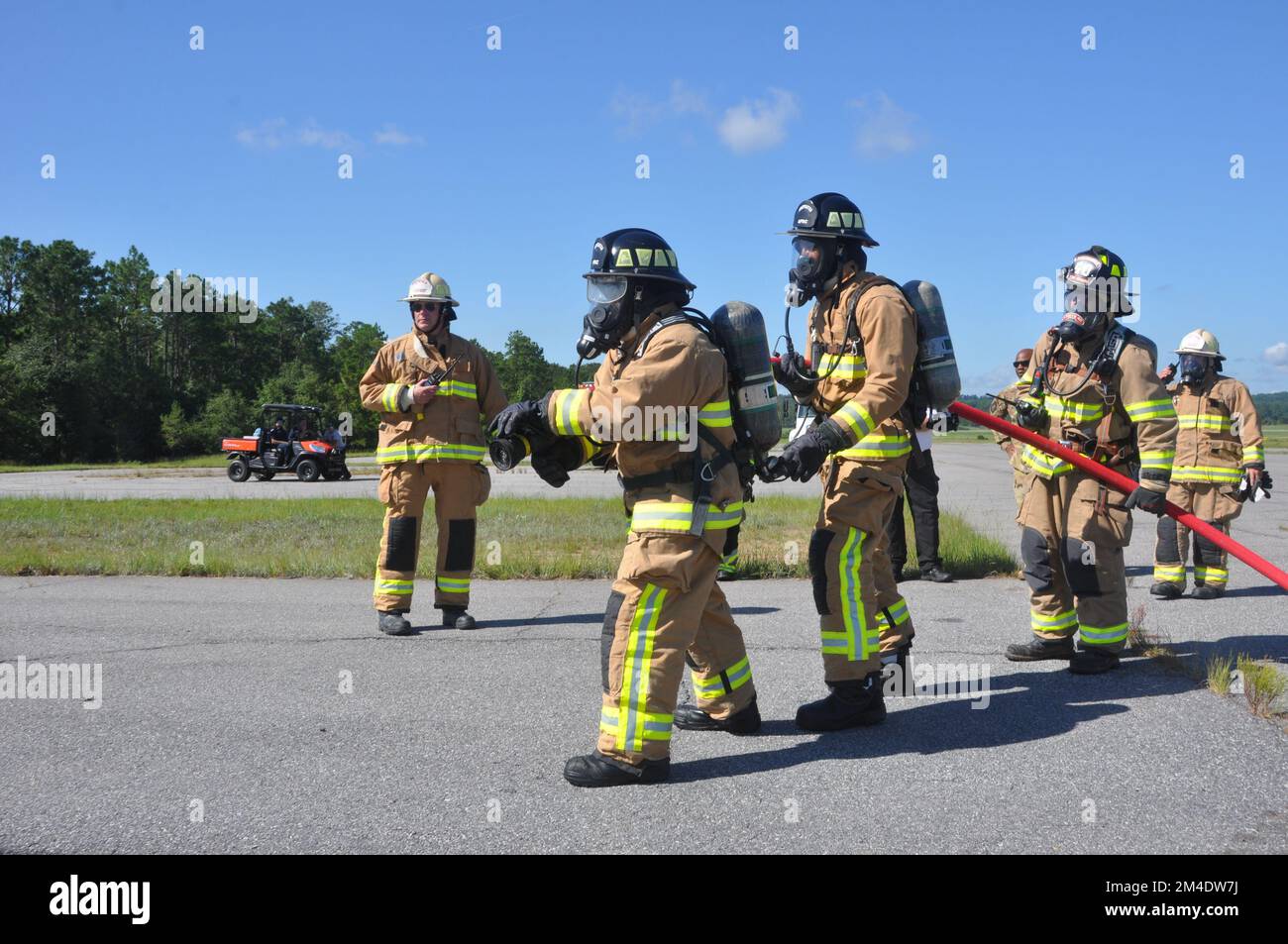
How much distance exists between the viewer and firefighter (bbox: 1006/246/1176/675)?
5.46 meters

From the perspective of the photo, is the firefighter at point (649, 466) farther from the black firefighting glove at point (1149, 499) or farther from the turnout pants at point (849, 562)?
the black firefighting glove at point (1149, 499)

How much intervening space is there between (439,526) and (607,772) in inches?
142

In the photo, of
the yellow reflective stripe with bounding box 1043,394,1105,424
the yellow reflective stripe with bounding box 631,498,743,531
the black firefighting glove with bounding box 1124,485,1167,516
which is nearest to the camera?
the yellow reflective stripe with bounding box 631,498,743,531

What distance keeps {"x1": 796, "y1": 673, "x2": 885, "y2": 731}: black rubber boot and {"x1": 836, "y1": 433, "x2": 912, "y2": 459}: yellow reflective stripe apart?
1022mm

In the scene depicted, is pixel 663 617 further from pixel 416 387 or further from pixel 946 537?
pixel 946 537

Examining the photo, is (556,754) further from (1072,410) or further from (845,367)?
(1072,410)

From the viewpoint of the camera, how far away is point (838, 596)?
15.5ft

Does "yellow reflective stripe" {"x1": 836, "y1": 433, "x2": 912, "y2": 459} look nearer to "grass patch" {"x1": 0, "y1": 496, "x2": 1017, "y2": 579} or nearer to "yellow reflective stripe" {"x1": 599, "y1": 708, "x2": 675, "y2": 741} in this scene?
"yellow reflective stripe" {"x1": 599, "y1": 708, "x2": 675, "y2": 741}

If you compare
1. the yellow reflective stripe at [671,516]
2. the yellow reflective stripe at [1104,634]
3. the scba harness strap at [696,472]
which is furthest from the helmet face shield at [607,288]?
the yellow reflective stripe at [1104,634]

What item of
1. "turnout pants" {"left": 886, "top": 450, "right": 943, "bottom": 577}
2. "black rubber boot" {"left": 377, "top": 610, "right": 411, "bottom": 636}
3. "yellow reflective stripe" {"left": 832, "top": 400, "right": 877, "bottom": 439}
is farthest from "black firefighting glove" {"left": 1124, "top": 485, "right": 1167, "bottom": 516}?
"black rubber boot" {"left": 377, "top": 610, "right": 411, "bottom": 636}
